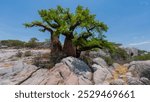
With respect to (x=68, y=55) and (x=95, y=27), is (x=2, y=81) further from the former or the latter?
(x=95, y=27)

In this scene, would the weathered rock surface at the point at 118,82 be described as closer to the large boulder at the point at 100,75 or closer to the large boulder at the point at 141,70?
the large boulder at the point at 100,75

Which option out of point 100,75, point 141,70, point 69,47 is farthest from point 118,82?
point 69,47

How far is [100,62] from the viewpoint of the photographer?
102ft

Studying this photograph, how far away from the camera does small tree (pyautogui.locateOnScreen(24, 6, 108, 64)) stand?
26.8 m

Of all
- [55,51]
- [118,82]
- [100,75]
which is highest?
[55,51]

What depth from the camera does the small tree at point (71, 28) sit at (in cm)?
2681

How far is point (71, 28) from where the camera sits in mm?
27016

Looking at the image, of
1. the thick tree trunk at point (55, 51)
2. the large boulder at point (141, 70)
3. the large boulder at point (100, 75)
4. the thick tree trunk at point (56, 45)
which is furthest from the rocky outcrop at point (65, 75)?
the thick tree trunk at point (56, 45)

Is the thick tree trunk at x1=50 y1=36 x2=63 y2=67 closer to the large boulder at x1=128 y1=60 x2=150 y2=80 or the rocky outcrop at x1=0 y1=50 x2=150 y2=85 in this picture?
the rocky outcrop at x1=0 y1=50 x2=150 y2=85

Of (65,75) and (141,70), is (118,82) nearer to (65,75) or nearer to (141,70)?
(65,75)

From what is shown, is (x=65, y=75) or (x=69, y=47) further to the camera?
(x=69, y=47)

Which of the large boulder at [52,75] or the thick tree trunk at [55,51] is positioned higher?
the thick tree trunk at [55,51]

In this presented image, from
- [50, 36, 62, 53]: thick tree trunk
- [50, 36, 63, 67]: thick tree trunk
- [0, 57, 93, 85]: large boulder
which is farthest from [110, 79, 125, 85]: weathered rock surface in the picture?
[50, 36, 62, 53]: thick tree trunk

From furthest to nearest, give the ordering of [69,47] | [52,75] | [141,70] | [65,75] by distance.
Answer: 1. [141,70]
2. [69,47]
3. [65,75]
4. [52,75]
